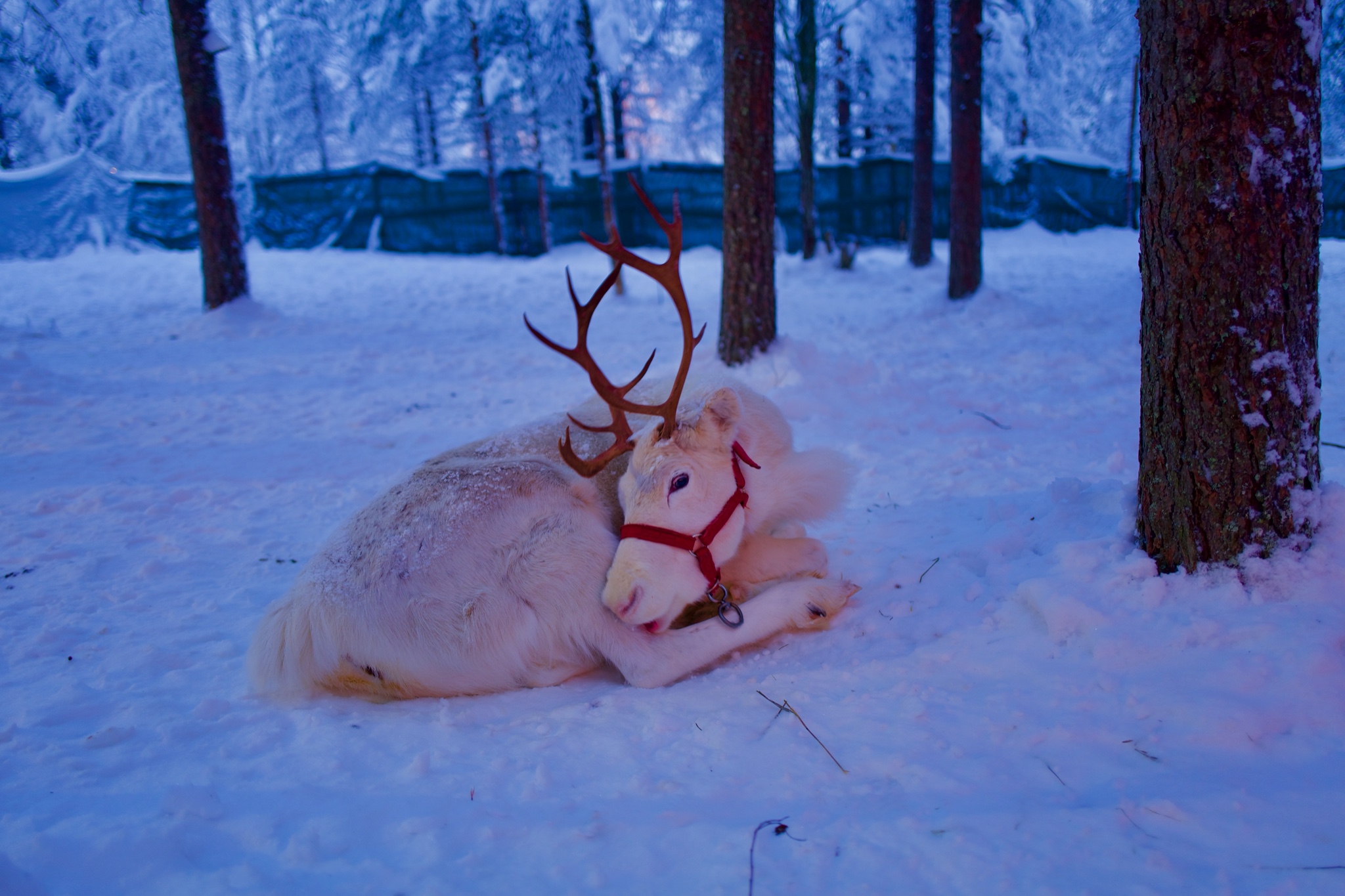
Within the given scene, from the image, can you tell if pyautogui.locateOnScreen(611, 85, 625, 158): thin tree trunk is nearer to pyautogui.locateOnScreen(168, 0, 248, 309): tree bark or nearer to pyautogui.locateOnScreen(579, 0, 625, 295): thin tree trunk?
pyautogui.locateOnScreen(579, 0, 625, 295): thin tree trunk

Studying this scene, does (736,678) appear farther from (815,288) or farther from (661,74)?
(661,74)

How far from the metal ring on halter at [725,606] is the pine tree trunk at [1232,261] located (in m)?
1.41

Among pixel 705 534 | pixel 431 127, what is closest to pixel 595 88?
pixel 431 127

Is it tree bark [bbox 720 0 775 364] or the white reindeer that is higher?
tree bark [bbox 720 0 775 364]

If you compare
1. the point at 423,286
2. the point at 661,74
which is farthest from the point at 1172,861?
the point at 661,74

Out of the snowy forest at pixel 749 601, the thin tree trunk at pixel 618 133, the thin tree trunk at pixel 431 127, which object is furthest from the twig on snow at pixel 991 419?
the thin tree trunk at pixel 431 127

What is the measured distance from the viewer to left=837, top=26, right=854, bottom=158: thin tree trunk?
59.3 ft

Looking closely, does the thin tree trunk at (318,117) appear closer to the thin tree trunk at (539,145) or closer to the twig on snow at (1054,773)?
the thin tree trunk at (539,145)

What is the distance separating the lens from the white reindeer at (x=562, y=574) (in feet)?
8.24

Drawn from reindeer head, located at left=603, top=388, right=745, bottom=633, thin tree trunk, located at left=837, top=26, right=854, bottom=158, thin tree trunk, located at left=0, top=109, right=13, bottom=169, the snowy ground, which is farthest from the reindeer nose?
thin tree trunk, located at left=0, top=109, right=13, bottom=169

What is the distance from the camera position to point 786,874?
1545 mm

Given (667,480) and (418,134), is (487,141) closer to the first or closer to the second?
(418,134)

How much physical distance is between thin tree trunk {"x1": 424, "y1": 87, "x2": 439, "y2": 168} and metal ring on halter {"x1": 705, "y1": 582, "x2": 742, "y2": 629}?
2041cm

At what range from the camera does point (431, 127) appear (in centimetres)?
2197
